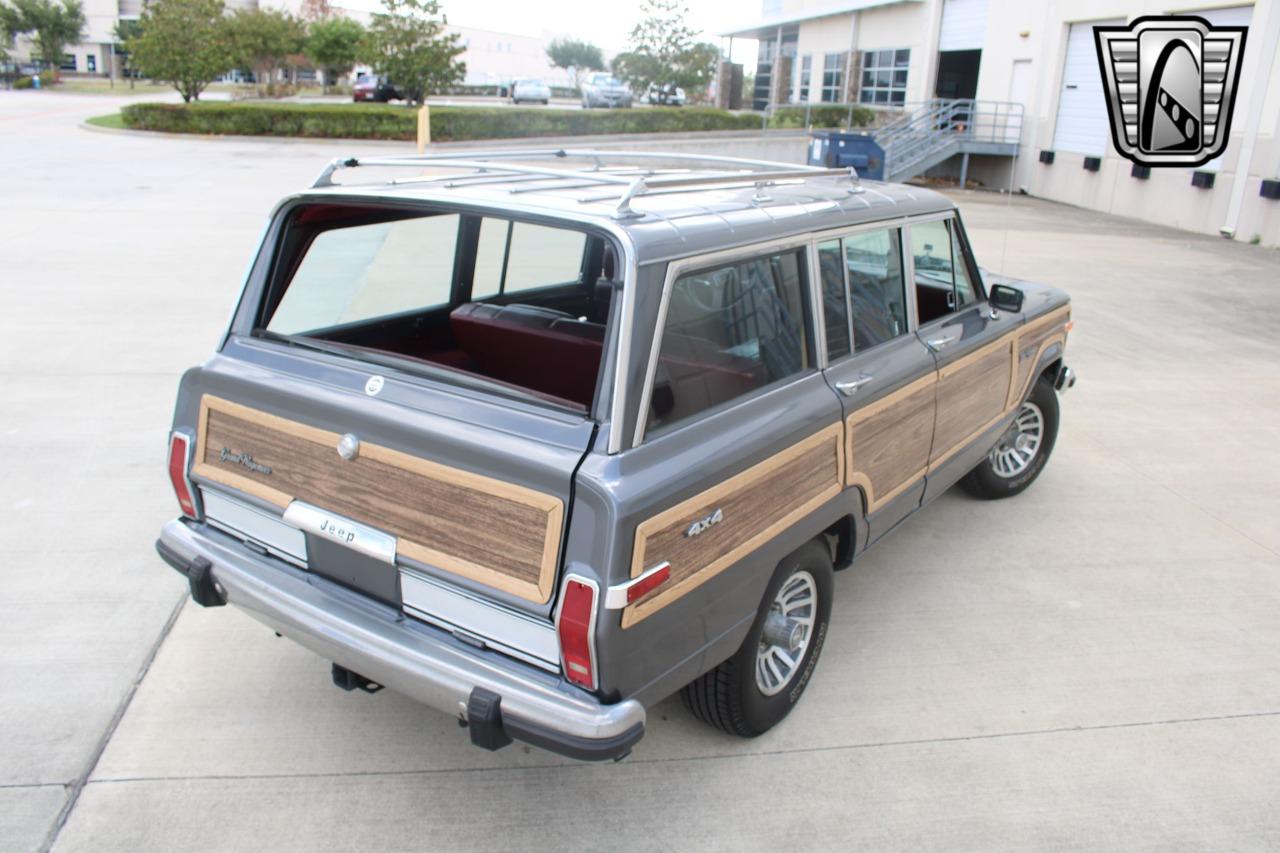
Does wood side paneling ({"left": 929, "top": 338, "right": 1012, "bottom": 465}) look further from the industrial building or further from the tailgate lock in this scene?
the industrial building

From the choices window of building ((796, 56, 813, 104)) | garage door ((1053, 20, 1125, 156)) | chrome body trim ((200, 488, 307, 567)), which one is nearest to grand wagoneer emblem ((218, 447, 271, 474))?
chrome body trim ((200, 488, 307, 567))

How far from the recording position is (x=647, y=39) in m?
44.0

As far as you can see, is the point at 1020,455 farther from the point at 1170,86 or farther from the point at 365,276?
the point at 1170,86

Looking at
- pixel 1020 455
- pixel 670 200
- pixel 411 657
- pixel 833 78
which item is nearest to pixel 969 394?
pixel 1020 455

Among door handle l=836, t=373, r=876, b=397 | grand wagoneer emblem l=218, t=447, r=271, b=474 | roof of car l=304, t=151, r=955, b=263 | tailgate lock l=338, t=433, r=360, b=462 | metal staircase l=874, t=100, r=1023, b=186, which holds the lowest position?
grand wagoneer emblem l=218, t=447, r=271, b=474

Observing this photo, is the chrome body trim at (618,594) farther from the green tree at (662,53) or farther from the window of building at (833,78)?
the green tree at (662,53)

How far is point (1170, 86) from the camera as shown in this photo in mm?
17453

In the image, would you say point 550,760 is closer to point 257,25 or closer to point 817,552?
point 817,552

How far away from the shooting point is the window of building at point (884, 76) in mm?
30078

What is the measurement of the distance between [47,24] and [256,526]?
70289mm

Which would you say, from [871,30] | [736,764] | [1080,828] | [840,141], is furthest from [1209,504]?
[871,30]

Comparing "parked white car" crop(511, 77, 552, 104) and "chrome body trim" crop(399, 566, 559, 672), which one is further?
"parked white car" crop(511, 77, 552, 104)

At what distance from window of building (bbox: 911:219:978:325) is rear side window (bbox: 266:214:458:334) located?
211cm

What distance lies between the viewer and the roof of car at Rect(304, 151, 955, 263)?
9.57 feet
